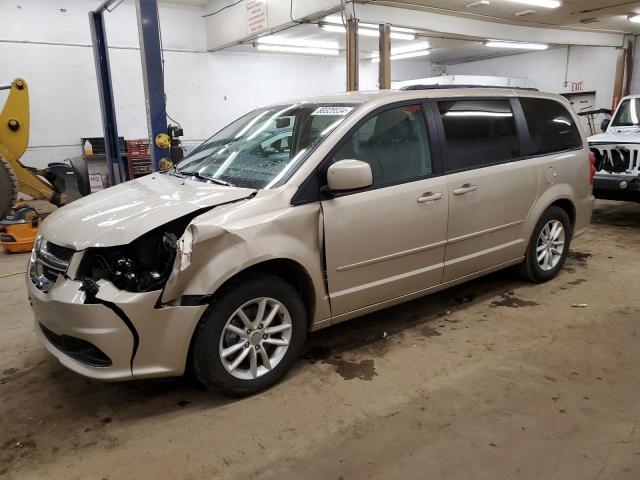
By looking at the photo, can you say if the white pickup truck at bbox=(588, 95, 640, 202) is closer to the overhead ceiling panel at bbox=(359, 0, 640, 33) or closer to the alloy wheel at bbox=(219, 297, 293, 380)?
the overhead ceiling panel at bbox=(359, 0, 640, 33)

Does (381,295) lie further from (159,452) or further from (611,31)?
(611,31)

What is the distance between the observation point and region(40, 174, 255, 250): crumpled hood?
2281 millimetres

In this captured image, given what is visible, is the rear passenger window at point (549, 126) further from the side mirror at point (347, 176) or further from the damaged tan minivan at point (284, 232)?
the side mirror at point (347, 176)

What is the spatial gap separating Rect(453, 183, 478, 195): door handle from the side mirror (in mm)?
901

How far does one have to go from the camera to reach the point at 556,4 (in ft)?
28.6

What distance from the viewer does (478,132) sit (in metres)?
3.43

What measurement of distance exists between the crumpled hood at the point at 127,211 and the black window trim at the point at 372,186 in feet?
0.96

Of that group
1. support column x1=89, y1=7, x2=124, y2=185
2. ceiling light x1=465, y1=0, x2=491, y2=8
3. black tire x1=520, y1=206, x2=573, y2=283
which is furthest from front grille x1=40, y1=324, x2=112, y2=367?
ceiling light x1=465, y1=0, x2=491, y2=8

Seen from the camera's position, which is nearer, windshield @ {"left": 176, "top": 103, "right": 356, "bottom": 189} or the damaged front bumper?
the damaged front bumper

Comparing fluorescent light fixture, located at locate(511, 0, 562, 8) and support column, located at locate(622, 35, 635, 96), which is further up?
fluorescent light fixture, located at locate(511, 0, 562, 8)

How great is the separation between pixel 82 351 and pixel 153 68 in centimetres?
416

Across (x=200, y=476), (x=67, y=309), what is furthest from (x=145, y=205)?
(x=200, y=476)

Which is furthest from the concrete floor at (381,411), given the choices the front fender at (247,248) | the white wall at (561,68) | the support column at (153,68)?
the white wall at (561,68)

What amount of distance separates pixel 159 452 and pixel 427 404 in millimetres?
1351
